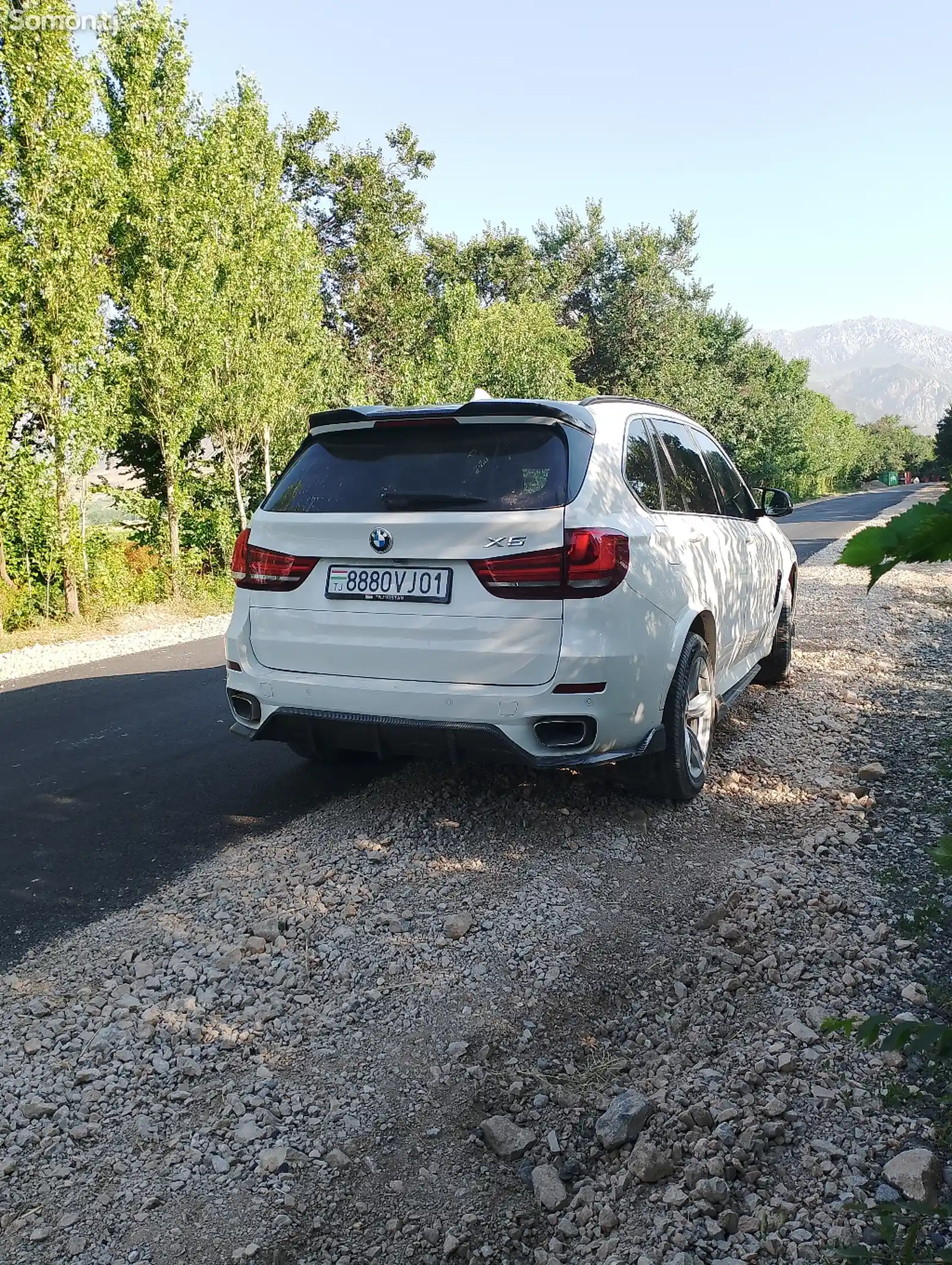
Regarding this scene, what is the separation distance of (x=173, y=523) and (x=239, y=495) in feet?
7.96

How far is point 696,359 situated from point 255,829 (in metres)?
57.7

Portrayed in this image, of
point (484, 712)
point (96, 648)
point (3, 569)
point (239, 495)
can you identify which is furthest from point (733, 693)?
point (239, 495)

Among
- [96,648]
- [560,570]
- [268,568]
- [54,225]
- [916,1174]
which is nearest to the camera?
[916,1174]

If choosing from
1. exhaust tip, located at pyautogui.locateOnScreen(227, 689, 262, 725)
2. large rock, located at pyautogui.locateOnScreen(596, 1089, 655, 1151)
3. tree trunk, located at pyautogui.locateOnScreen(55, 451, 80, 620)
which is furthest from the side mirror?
tree trunk, located at pyautogui.locateOnScreen(55, 451, 80, 620)

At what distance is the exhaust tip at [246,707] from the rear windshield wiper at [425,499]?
3.96 feet

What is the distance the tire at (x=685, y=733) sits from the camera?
472 centimetres

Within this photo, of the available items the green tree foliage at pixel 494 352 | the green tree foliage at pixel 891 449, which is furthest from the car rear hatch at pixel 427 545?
the green tree foliage at pixel 891 449

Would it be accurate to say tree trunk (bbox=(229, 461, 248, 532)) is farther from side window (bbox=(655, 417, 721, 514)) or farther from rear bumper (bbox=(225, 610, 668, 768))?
rear bumper (bbox=(225, 610, 668, 768))

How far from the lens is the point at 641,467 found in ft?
16.2

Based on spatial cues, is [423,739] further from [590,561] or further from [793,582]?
[793,582]

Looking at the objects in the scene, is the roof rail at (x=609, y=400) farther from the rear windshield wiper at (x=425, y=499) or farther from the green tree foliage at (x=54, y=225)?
the green tree foliage at (x=54, y=225)

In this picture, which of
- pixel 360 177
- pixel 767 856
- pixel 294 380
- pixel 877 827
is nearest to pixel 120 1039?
pixel 767 856

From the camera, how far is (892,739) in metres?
6.05

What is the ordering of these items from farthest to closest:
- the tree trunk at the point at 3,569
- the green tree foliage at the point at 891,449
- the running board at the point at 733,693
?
the green tree foliage at the point at 891,449
the tree trunk at the point at 3,569
the running board at the point at 733,693
